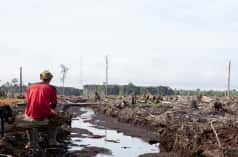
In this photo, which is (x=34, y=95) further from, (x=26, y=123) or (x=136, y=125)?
(x=136, y=125)

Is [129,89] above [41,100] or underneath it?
underneath

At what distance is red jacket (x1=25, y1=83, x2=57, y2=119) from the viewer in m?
11.6

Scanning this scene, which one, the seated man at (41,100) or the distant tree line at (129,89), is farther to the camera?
the distant tree line at (129,89)

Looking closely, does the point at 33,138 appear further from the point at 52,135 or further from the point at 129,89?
the point at 129,89

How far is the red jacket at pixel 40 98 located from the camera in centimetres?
1164

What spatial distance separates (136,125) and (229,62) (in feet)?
141

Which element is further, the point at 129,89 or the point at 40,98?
the point at 129,89

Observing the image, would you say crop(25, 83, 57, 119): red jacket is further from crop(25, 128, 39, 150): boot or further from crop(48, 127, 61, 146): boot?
crop(48, 127, 61, 146): boot

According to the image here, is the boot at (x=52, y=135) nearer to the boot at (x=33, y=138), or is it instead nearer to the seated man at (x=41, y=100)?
the boot at (x=33, y=138)

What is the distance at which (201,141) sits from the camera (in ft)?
53.0

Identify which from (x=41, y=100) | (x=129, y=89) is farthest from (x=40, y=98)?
(x=129, y=89)

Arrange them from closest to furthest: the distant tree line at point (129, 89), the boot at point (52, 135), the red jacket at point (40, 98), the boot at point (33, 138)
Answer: the red jacket at point (40, 98)
the boot at point (33, 138)
the boot at point (52, 135)
the distant tree line at point (129, 89)

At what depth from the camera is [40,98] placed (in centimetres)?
1166

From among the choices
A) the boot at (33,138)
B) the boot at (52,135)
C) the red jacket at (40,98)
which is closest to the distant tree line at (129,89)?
the boot at (52,135)
